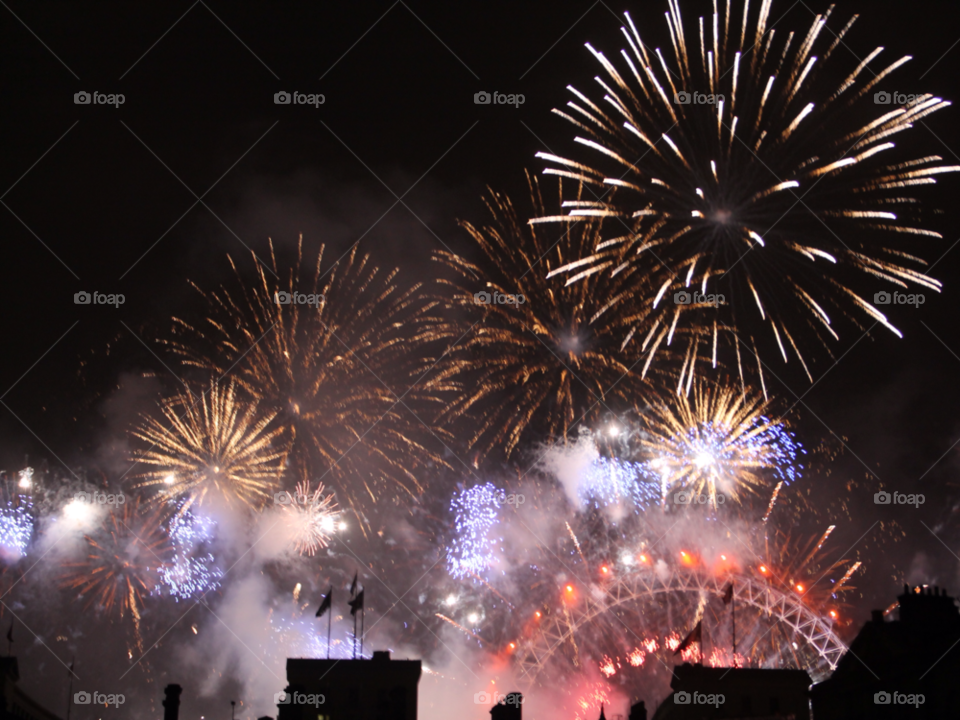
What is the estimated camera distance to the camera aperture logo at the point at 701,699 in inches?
2395

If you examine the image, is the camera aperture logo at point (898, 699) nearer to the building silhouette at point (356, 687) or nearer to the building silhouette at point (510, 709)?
the building silhouette at point (510, 709)

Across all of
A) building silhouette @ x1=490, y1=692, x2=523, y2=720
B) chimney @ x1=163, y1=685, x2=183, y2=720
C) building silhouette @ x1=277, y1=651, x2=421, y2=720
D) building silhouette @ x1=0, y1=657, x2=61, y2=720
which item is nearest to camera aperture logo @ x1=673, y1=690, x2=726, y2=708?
building silhouette @ x1=490, y1=692, x2=523, y2=720

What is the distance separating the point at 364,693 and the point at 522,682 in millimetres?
25826

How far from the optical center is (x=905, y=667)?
45219 millimetres

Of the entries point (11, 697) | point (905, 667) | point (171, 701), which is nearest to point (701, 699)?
point (905, 667)

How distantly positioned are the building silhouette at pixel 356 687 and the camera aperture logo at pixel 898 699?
27.7m

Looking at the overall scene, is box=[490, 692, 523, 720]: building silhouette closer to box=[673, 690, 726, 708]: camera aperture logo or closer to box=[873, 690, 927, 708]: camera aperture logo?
box=[673, 690, 726, 708]: camera aperture logo

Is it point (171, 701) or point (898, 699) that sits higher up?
point (171, 701)

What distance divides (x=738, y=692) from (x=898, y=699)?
17659mm

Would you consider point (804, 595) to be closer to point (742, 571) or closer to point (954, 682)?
point (742, 571)

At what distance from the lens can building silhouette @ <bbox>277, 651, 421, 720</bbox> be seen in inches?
2327

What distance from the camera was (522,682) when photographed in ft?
269

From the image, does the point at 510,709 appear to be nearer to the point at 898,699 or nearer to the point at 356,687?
the point at 356,687

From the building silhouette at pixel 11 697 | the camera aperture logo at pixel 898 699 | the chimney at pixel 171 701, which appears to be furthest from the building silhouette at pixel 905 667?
the building silhouette at pixel 11 697
